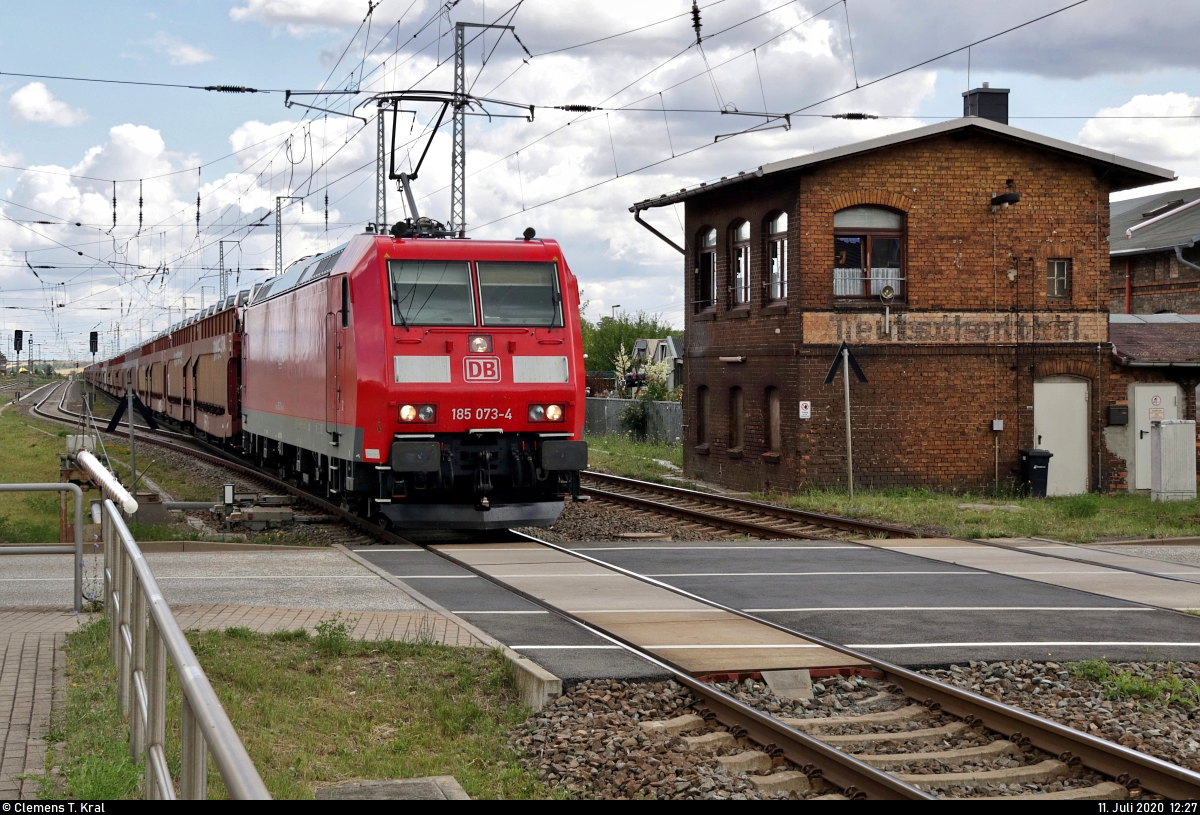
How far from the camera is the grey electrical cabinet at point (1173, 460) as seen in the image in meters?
23.1

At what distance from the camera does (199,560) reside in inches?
554

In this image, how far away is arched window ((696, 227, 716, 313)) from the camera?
29219 millimetres

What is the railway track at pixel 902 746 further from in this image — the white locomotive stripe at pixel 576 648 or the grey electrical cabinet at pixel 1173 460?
the grey electrical cabinet at pixel 1173 460

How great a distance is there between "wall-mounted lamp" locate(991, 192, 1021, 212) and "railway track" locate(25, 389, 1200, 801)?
57.3 ft

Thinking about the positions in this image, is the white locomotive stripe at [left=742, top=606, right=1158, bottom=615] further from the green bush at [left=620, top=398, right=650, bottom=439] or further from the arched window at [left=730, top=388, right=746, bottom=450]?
the green bush at [left=620, top=398, right=650, bottom=439]

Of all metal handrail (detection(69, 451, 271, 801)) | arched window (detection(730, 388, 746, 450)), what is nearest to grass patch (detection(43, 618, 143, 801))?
metal handrail (detection(69, 451, 271, 801))

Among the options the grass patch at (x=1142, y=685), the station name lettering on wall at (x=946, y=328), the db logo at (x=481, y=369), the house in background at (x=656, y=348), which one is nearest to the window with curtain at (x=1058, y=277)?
the station name lettering on wall at (x=946, y=328)

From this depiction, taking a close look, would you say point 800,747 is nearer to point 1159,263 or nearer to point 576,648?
point 576,648

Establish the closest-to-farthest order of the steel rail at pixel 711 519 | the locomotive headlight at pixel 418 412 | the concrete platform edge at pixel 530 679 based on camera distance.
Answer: the concrete platform edge at pixel 530 679, the locomotive headlight at pixel 418 412, the steel rail at pixel 711 519

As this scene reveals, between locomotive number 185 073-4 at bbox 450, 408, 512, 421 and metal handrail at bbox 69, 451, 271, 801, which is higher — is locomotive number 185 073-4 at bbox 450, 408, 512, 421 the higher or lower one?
the higher one

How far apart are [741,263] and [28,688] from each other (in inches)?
865

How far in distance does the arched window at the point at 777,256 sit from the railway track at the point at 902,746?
675 inches

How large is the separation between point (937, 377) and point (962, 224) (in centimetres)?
294

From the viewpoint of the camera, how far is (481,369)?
1568 centimetres
